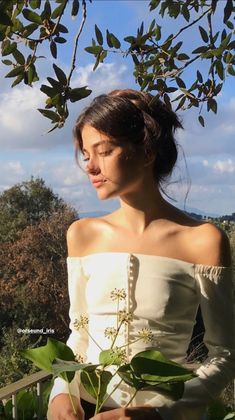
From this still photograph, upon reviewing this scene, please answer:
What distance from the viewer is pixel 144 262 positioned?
2.67ft

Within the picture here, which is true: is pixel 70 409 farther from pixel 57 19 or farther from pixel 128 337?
pixel 57 19

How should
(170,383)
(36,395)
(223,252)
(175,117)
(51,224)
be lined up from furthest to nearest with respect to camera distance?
(51,224) → (36,395) → (175,117) → (223,252) → (170,383)

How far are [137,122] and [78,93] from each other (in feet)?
0.35

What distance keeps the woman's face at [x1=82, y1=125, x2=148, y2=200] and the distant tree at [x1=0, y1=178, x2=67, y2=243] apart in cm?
676

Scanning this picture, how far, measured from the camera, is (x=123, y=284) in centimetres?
81

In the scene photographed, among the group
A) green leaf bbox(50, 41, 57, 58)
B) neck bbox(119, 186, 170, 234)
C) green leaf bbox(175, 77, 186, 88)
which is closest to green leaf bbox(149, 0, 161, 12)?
green leaf bbox(175, 77, 186, 88)

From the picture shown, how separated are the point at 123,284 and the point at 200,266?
11 centimetres

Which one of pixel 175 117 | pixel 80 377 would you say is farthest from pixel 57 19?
pixel 80 377

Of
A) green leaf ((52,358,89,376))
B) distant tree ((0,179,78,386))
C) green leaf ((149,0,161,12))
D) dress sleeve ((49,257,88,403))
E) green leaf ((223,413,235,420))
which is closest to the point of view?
green leaf ((52,358,89,376))

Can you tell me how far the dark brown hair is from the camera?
84 centimetres

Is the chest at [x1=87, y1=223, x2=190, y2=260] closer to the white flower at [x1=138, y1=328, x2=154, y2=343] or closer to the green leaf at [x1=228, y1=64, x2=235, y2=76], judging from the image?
the white flower at [x1=138, y1=328, x2=154, y2=343]

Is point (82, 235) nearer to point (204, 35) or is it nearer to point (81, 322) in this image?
point (81, 322)

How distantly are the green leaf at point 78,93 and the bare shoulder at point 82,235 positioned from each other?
22 centimetres

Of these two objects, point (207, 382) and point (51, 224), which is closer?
point (207, 382)
